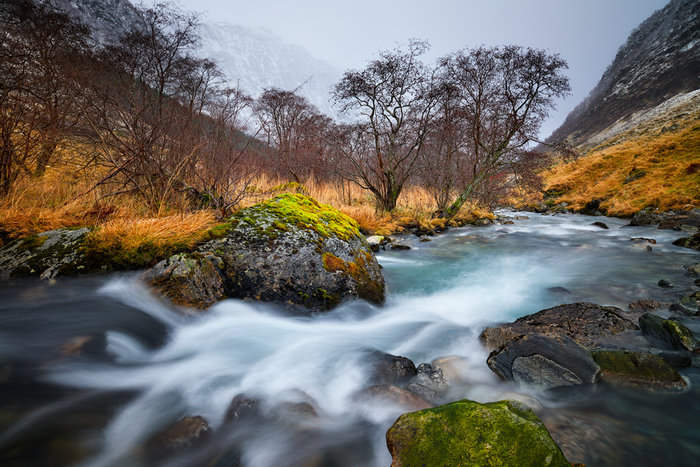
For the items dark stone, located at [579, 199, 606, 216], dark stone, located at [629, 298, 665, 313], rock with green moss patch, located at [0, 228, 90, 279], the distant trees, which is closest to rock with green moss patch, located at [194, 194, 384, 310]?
rock with green moss patch, located at [0, 228, 90, 279]

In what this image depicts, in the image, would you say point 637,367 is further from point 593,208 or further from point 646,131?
point 646,131

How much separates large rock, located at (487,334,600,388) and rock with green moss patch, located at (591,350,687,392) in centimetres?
11

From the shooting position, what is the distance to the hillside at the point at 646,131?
12.8 m

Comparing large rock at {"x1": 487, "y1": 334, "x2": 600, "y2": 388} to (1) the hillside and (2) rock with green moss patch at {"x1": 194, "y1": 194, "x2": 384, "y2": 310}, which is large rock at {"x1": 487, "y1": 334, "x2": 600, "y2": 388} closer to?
(2) rock with green moss patch at {"x1": 194, "y1": 194, "x2": 384, "y2": 310}

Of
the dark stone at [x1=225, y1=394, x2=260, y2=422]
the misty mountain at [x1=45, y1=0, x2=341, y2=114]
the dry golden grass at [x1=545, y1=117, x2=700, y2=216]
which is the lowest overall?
the dark stone at [x1=225, y1=394, x2=260, y2=422]

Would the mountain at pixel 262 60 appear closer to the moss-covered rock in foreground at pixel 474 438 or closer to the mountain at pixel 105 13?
the mountain at pixel 105 13

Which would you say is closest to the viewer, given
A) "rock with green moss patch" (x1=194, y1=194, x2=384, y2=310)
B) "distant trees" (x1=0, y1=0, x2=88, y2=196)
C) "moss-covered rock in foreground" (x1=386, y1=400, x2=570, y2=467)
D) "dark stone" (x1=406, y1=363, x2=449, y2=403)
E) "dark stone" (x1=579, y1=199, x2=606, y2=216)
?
"moss-covered rock in foreground" (x1=386, y1=400, x2=570, y2=467)

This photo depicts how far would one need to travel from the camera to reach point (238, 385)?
83.0 inches

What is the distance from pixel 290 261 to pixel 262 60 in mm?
183296

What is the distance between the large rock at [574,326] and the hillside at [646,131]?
469 inches

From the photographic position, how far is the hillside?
1276 cm

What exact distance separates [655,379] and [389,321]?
2334mm

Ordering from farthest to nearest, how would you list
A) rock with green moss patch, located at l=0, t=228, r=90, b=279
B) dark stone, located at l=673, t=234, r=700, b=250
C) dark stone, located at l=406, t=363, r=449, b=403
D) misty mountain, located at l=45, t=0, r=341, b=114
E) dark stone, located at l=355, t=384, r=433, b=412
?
1. misty mountain, located at l=45, t=0, r=341, b=114
2. dark stone, located at l=673, t=234, r=700, b=250
3. rock with green moss patch, located at l=0, t=228, r=90, b=279
4. dark stone, located at l=406, t=363, r=449, b=403
5. dark stone, located at l=355, t=384, r=433, b=412

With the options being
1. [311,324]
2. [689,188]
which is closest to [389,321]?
[311,324]
